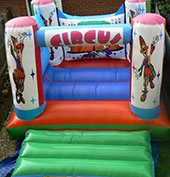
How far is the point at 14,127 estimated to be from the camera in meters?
4.70

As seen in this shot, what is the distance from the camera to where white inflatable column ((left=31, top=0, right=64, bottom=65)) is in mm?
5879

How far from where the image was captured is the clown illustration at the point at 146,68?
4.10 metres

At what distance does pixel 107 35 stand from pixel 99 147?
1.52m

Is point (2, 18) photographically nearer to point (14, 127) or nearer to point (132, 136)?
point (14, 127)

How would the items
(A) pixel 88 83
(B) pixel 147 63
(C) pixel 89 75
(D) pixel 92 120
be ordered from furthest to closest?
(C) pixel 89 75, (A) pixel 88 83, (D) pixel 92 120, (B) pixel 147 63

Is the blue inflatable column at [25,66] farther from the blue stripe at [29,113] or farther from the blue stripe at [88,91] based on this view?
the blue stripe at [88,91]

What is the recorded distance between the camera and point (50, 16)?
596 cm

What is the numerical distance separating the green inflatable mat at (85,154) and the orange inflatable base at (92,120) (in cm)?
22

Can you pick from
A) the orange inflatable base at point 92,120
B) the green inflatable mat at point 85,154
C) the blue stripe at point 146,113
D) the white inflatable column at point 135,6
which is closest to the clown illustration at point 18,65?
the orange inflatable base at point 92,120

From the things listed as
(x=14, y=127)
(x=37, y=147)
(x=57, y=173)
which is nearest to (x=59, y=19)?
(x=14, y=127)

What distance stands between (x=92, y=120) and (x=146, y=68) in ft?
3.60

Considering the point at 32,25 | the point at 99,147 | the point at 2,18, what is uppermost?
the point at 32,25

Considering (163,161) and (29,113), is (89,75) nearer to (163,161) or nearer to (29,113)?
(29,113)

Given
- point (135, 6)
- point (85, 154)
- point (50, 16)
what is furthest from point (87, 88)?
point (135, 6)
